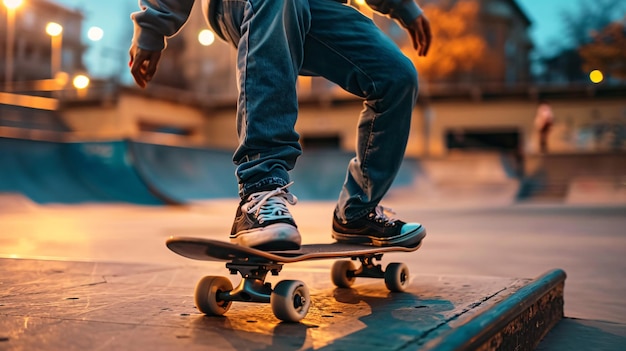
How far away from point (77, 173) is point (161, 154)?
1.78 metres

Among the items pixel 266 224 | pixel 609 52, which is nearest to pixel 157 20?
pixel 266 224

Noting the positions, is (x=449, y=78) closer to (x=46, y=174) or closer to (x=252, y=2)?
(x=46, y=174)

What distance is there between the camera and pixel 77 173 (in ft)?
42.8

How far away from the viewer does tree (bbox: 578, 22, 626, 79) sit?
1895 cm

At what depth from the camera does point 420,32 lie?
2.46m

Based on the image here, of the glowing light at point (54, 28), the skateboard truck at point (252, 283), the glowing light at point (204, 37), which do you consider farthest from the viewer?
the glowing light at point (204, 37)

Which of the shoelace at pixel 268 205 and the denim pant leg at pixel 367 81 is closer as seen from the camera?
the shoelace at pixel 268 205

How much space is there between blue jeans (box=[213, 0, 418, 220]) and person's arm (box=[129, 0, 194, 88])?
130 millimetres

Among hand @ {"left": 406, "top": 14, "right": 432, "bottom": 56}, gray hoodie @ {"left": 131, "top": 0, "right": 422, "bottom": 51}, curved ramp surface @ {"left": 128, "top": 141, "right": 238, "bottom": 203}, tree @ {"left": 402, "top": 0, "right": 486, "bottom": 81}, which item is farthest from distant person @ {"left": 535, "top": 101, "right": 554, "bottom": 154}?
gray hoodie @ {"left": 131, "top": 0, "right": 422, "bottom": 51}

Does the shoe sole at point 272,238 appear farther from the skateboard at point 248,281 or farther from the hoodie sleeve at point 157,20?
the hoodie sleeve at point 157,20

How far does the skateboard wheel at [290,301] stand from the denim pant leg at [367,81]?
65cm

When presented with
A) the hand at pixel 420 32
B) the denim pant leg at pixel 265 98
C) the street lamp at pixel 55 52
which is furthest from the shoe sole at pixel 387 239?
the street lamp at pixel 55 52

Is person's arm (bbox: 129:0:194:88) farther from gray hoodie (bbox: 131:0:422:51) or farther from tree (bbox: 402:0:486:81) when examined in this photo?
tree (bbox: 402:0:486:81)

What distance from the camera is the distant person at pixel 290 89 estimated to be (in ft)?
5.58
